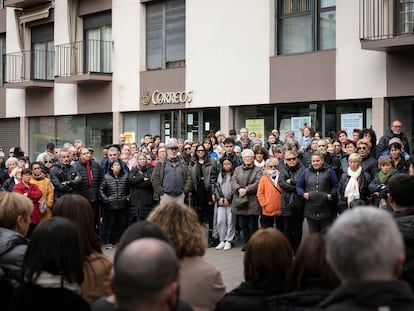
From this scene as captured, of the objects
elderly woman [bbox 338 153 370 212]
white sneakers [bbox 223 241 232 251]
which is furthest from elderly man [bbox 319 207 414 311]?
white sneakers [bbox 223 241 232 251]

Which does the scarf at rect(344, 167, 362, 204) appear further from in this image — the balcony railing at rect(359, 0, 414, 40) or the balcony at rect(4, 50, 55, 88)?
the balcony at rect(4, 50, 55, 88)

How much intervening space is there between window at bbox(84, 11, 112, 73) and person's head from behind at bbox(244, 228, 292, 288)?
18389mm

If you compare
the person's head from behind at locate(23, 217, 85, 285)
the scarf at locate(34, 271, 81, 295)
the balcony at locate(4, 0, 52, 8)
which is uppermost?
the balcony at locate(4, 0, 52, 8)

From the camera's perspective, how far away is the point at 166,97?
19.7 meters

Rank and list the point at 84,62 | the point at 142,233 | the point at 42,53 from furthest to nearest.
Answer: the point at 42,53 < the point at 84,62 < the point at 142,233

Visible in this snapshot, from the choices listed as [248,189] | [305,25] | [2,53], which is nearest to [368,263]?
[248,189]

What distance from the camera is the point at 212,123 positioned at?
18703 mm

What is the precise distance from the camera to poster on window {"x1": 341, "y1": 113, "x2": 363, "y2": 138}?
15.1m

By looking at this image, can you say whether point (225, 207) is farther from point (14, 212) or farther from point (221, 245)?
point (14, 212)

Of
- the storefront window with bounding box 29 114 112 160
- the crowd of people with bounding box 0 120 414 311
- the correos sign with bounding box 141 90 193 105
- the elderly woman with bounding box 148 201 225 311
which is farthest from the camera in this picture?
the storefront window with bounding box 29 114 112 160

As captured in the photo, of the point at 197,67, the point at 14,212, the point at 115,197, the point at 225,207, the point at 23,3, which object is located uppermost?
→ the point at 23,3

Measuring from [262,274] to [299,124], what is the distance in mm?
12873

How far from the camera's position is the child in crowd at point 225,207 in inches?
458

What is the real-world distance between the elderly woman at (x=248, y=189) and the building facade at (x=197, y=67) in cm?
454
